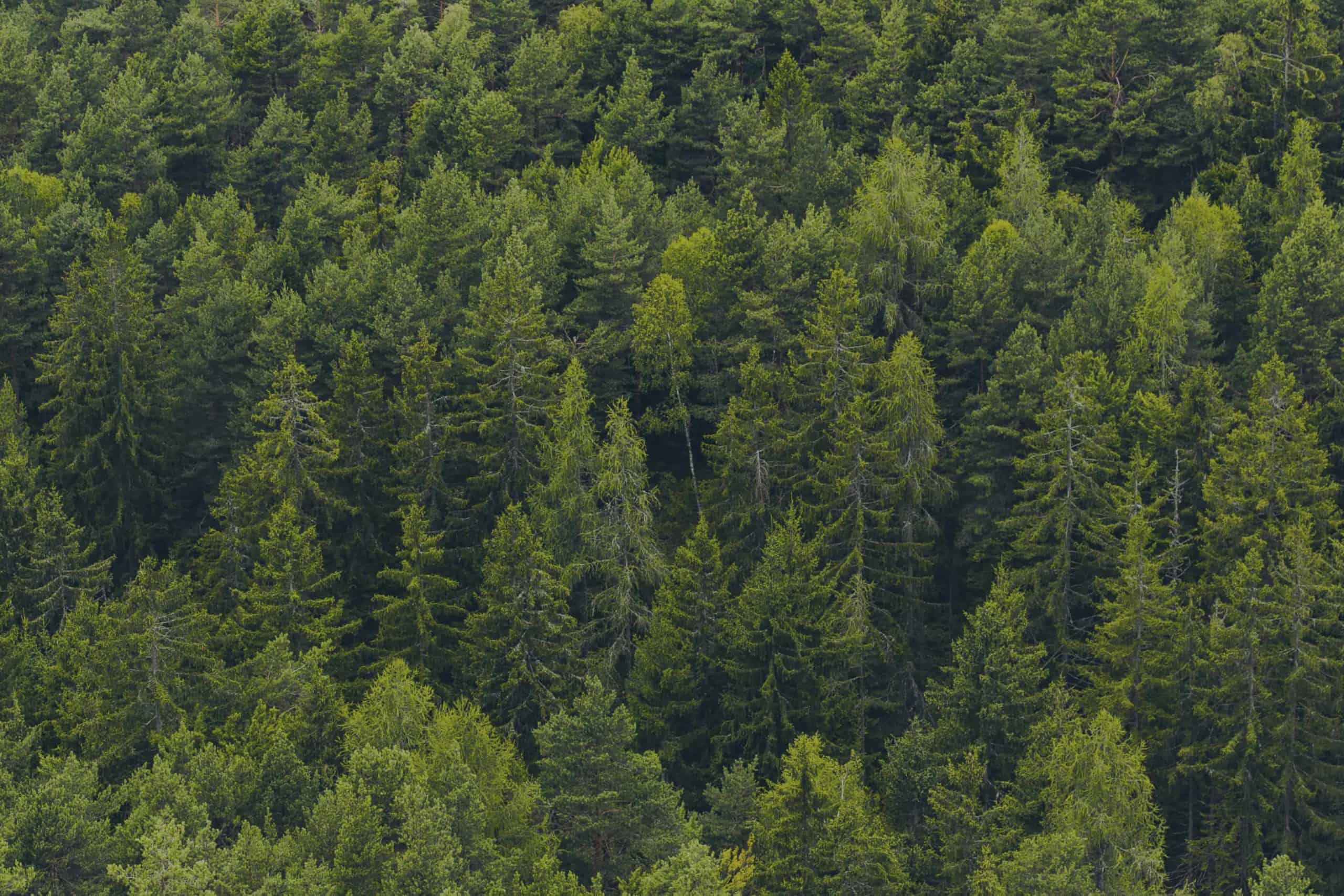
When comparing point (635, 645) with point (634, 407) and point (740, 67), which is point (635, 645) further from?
point (740, 67)

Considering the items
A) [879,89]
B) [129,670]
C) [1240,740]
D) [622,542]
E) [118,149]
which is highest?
[879,89]

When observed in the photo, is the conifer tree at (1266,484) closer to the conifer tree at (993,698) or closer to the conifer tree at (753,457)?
the conifer tree at (993,698)

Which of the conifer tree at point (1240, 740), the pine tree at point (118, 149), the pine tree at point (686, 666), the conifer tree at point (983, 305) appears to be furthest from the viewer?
the pine tree at point (118, 149)

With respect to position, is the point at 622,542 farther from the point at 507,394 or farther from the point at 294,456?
the point at 294,456

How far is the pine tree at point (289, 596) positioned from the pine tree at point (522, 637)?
19.8ft

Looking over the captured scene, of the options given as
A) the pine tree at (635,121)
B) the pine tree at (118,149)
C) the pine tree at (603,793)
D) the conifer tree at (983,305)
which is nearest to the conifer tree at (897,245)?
the conifer tree at (983,305)

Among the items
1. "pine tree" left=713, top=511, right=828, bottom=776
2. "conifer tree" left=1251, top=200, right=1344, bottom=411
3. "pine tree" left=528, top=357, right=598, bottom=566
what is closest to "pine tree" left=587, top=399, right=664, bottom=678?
"pine tree" left=528, top=357, right=598, bottom=566

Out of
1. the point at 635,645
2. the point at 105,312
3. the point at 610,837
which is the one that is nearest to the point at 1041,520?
the point at 635,645

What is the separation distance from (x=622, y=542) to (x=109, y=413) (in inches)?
992

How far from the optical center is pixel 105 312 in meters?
76.9

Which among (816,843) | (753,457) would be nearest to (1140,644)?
(816,843)

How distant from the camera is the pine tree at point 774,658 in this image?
6397 cm

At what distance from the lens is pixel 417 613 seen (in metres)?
67.8

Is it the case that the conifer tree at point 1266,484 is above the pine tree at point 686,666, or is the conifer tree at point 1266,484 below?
above
